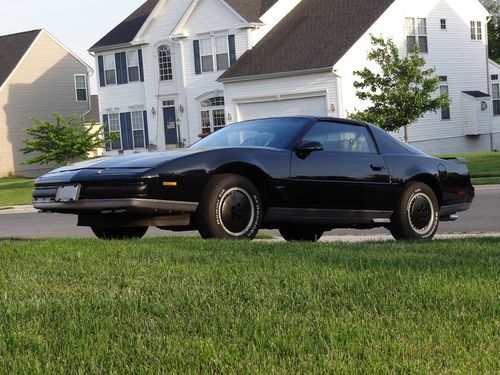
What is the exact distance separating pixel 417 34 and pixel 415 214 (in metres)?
30.6

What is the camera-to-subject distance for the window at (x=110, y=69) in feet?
148

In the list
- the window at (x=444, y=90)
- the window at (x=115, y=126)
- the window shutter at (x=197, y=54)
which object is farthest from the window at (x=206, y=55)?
the window at (x=444, y=90)

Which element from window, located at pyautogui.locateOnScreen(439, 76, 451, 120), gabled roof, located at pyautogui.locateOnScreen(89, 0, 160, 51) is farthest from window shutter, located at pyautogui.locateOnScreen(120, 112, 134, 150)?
window, located at pyautogui.locateOnScreen(439, 76, 451, 120)

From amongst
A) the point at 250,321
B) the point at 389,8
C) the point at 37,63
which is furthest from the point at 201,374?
the point at 37,63

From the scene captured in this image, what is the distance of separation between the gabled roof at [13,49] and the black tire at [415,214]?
1685 inches

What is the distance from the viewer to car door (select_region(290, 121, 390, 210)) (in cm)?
981

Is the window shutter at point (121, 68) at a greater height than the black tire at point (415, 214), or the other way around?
the window shutter at point (121, 68)

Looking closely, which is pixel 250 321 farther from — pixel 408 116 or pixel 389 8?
pixel 389 8

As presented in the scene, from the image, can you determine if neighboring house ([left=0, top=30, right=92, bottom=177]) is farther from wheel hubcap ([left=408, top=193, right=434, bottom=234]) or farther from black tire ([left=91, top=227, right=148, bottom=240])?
wheel hubcap ([left=408, top=193, right=434, bottom=234])

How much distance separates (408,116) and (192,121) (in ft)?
43.6

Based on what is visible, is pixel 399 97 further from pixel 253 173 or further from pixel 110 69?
pixel 253 173

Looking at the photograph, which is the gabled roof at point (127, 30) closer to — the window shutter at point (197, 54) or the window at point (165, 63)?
the window at point (165, 63)

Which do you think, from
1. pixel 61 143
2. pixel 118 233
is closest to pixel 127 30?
pixel 61 143

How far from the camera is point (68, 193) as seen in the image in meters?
9.12
